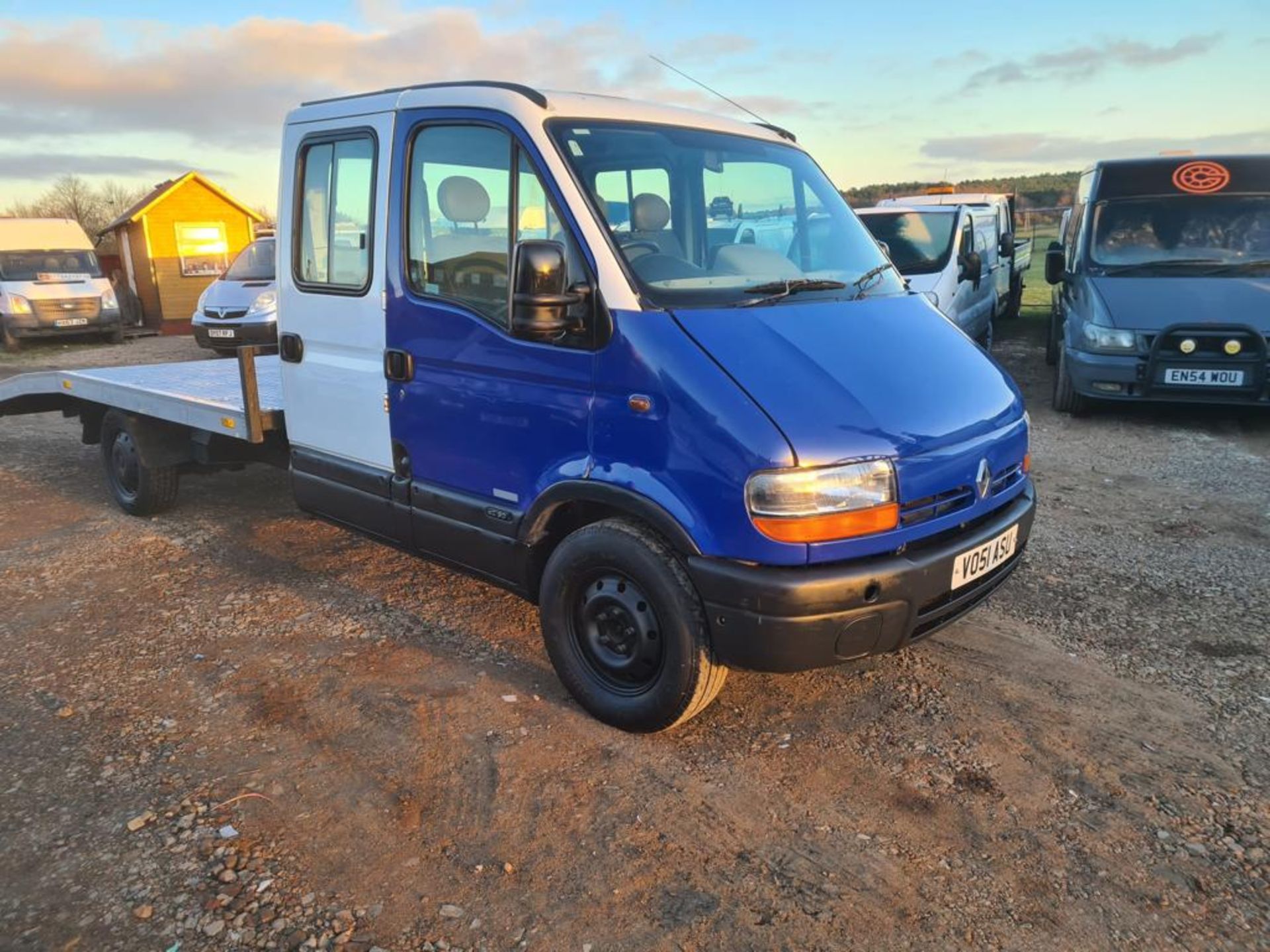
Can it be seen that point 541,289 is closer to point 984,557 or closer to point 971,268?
point 984,557

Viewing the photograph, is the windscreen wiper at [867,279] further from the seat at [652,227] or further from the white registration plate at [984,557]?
the white registration plate at [984,557]

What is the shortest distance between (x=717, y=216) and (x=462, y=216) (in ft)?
3.56

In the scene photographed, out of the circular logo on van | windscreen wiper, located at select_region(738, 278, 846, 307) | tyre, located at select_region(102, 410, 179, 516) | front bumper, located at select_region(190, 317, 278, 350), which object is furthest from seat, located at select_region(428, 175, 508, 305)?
front bumper, located at select_region(190, 317, 278, 350)

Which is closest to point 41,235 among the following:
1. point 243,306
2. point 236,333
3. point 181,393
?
point 243,306

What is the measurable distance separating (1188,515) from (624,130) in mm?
4739

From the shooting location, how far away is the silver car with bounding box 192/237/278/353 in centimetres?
1388

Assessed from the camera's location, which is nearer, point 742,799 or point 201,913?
point 201,913

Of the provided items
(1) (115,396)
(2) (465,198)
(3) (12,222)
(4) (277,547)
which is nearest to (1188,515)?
(2) (465,198)

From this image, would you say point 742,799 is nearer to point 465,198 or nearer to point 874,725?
point 874,725

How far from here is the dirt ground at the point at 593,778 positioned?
8.47ft

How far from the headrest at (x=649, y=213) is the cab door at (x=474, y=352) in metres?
0.31

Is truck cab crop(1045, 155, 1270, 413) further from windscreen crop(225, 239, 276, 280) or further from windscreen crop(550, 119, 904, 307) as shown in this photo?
windscreen crop(225, 239, 276, 280)

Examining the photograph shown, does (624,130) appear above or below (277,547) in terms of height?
above

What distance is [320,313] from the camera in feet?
14.4
